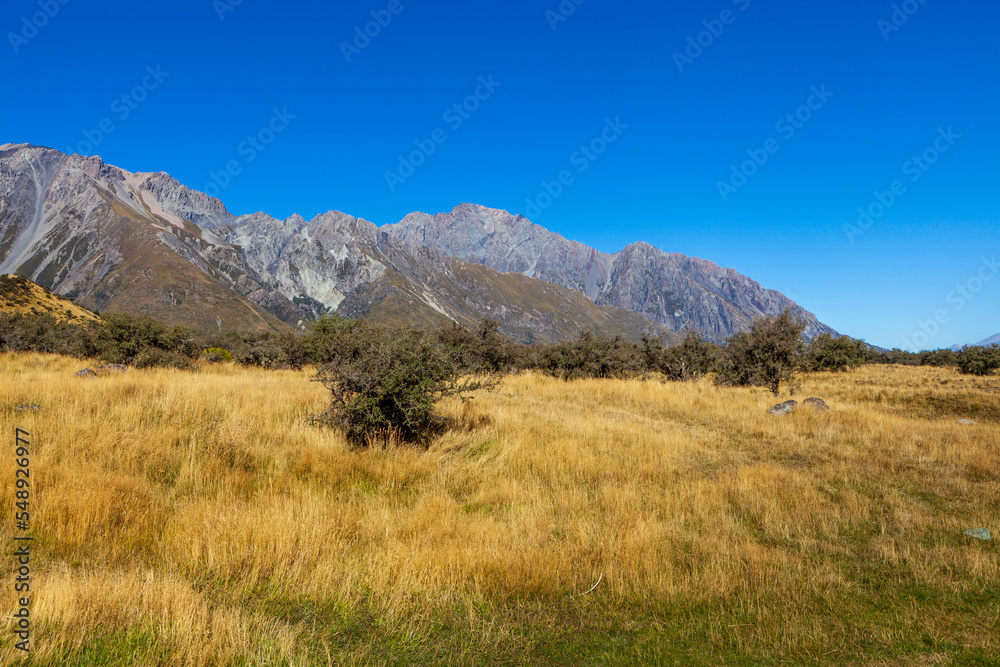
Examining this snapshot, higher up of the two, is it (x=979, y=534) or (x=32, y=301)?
(x=32, y=301)

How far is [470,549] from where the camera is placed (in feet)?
14.2

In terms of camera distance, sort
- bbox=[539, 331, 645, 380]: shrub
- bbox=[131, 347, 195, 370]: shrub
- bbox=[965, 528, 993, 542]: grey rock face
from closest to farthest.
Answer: bbox=[965, 528, 993, 542]: grey rock face, bbox=[131, 347, 195, 370]: shrub, bbox=[539, 331, 645, 380]: shrub

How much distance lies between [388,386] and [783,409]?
12.6 metres

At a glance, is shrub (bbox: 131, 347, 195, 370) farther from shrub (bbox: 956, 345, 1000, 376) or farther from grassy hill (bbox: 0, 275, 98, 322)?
shrub (bbox: 956, 345, 1000, 376)

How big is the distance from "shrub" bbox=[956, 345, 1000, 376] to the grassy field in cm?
3588

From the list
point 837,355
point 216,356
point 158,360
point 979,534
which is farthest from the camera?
point 837,355

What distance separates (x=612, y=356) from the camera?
25859mm

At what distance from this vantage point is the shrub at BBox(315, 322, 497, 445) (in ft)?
26.8

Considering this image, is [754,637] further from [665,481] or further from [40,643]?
[40,643]

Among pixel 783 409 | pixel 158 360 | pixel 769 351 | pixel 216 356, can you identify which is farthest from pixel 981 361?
pixel 216 356

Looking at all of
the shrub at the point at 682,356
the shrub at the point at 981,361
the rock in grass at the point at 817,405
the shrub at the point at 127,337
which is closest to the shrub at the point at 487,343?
the shrub at the point at 682,356

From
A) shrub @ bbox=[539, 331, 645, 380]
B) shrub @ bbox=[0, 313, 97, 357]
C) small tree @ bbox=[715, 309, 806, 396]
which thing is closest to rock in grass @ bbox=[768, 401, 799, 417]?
small tree @ bbox=[715, 309, 806, 396]

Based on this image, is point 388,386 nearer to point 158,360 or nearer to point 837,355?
point 158,360

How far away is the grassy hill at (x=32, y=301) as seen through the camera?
51344mm
